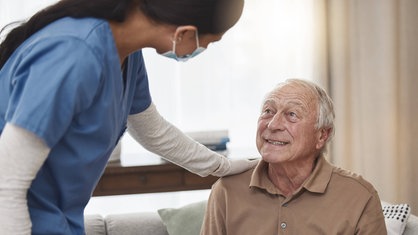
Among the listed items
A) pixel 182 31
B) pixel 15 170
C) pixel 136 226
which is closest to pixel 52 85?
pixel 15 170

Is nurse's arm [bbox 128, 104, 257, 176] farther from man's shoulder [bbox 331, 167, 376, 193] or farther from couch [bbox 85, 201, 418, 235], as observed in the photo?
couch [bbox 85, 201, 418, 235]

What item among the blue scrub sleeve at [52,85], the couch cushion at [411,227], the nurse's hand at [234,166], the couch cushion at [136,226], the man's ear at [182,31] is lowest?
the couch cushion at [136,226]

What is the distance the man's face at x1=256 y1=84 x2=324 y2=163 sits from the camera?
2.21 metres

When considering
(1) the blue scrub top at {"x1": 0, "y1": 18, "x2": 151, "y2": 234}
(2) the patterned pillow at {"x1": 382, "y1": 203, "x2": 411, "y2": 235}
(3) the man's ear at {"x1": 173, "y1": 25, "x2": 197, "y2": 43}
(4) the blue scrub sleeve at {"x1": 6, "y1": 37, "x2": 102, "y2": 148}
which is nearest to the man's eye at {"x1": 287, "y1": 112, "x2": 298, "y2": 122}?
(2) the patterned pillow at {"x1": 382, "y1": 203, "x2": 411, "y2": 235}

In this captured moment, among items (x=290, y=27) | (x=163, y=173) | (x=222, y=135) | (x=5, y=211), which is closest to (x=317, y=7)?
(x=290, y=27)

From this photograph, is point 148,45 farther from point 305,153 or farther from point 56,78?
point 305,153

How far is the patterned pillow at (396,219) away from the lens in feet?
8.37

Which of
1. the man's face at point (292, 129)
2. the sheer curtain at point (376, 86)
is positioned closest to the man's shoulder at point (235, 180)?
the man's face at point (292, 129)

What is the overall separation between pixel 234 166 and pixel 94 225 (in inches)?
39.5

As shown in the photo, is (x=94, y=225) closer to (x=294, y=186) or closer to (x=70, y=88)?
(x=294, y=186)

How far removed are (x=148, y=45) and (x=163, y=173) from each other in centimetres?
209

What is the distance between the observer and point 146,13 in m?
1.35

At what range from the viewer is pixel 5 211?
1235 millimetres

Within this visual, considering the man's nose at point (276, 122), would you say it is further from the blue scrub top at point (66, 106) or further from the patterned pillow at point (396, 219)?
the blue scrub top at point (66, 106)
